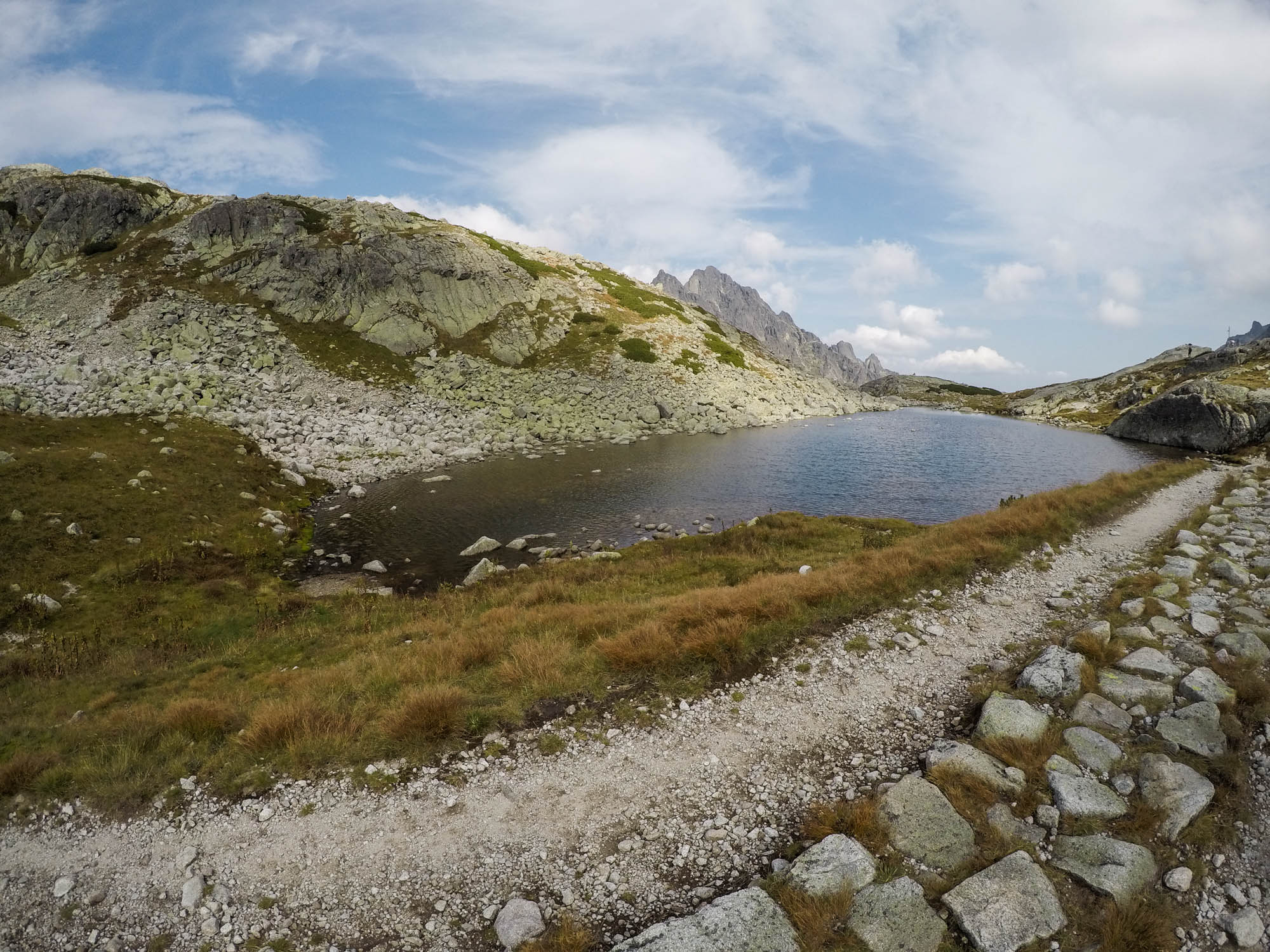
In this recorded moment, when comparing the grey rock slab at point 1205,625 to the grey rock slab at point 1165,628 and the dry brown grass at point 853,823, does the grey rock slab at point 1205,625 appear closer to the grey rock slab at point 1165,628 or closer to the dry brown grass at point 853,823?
the grey rock slab at point 1165,628

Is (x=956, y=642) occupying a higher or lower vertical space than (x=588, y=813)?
higher

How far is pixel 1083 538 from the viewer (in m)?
24.5

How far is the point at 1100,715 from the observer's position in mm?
11211

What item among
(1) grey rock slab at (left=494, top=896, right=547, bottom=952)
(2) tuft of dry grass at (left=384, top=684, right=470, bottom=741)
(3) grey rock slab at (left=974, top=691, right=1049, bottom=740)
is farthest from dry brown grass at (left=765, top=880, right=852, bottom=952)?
(2) tuft of dry grass at (left=384, top=684, right=470, bottom=741)

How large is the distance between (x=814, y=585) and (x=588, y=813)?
10762 millimetres

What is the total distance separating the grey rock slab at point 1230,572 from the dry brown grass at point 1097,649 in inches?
303

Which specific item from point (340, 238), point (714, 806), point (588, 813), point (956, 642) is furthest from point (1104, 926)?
point (340, 238)

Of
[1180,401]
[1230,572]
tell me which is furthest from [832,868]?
[1180,401]

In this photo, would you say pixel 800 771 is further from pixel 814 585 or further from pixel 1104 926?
pixel 814 585

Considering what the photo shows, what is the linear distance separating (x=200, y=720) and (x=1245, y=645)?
2431 cm

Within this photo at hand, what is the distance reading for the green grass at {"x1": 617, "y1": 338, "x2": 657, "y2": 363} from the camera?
291 ft

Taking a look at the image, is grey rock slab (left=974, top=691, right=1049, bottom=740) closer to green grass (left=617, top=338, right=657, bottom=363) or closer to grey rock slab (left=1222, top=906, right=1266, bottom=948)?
grey rock slab (left=1222, top=906, right=1266, bottom=948)

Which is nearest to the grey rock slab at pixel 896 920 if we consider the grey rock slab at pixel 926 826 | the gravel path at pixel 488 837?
the grey rock slab at pixel 926 826

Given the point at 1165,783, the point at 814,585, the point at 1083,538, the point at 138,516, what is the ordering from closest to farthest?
the point at 1165,783 < the point at 814,585 < the point at 1083,538 < the point at 138,516
